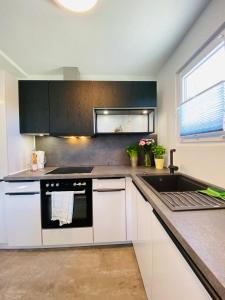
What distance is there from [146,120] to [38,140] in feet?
5.50

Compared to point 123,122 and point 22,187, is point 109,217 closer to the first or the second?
point 22,187

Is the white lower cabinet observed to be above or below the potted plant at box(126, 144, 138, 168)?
below

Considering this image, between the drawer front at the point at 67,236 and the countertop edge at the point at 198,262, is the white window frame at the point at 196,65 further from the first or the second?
the drawer front at the point at 67,236

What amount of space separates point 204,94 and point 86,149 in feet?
5.87

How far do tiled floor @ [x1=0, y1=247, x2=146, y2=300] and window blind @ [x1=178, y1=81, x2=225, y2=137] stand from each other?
1.50 meters

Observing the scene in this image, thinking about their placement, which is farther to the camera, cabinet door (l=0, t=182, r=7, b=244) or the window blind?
cabinet door (l=0, t=182, r=7, b=244)

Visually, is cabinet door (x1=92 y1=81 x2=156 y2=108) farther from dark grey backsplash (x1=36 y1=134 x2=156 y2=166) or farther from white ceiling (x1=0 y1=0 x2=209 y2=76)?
dark grey backsplash (x1=36 y1=134 x2=156 y2=166)

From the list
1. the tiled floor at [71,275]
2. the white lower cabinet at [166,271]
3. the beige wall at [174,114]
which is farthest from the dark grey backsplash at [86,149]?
the white lower cabinet at [166,271]

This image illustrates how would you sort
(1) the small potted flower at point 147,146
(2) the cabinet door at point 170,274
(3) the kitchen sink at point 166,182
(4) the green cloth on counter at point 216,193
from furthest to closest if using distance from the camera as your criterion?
(1) the small potted flower at point 147,146 < (3) the kitchen sink at point 166,182 < (4) the green cloth on counter at point 216,193 < (2) the cabinet door at point 170,274

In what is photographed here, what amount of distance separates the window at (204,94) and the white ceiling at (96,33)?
1.14 feet

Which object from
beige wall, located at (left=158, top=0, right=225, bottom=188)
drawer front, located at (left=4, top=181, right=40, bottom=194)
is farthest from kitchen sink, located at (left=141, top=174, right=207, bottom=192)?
drawer front, located at (left=4, top=181, right=40, bottom=194)

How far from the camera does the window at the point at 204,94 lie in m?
1.38

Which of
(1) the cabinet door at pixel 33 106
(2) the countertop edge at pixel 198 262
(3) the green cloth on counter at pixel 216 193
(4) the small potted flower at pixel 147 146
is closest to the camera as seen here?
(2) the countertop edge at pixel 198 262

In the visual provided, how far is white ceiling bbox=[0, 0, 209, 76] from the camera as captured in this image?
1430 mm
